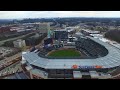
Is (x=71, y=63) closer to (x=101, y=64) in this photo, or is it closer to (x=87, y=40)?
(x=101, y=64)

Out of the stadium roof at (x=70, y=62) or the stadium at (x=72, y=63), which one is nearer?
the stadium at (x=72, y=63)

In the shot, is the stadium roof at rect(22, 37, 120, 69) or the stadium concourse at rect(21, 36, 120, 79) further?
the stadium roof at rect(22, 37, 120, 69)

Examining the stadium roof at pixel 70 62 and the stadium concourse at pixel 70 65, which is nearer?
the stadium concourse at pixel 70 65

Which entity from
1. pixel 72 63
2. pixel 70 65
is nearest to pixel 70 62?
pixel 72 63

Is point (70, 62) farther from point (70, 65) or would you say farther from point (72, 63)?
point (70, 65)
